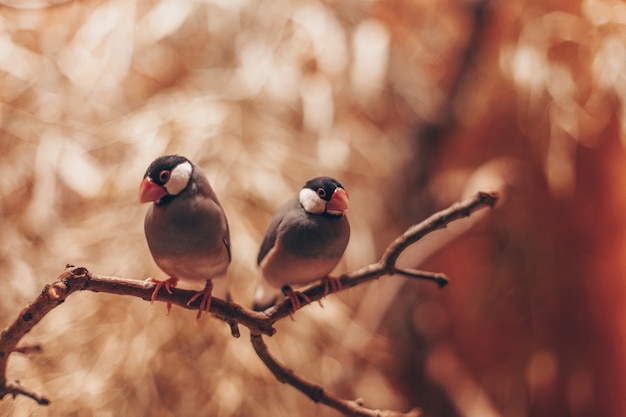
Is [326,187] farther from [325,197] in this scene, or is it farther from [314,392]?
[314,392]

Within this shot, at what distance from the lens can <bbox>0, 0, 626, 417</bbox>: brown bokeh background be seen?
1.74 meters

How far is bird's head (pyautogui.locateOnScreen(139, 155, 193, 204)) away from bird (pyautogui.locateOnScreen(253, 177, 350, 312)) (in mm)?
208

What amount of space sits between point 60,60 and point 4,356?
53.4 inches

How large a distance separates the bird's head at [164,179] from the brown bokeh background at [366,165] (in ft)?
2.98

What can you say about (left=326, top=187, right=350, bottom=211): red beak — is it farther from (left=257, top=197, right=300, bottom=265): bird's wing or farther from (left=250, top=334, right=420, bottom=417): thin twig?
(left=250, top=334, right=420, bottom=417): thin twig

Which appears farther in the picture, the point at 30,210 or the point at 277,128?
the point at 277,128

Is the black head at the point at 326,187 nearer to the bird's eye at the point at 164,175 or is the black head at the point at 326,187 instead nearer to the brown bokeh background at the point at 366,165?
the bird's eye at the point at 164,175

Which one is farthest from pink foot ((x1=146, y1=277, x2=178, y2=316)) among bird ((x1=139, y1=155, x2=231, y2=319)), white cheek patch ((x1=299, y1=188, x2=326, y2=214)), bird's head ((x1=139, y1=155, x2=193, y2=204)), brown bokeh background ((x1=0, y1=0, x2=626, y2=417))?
brown bokeh background ((x1=0, y1=0, x2=626, y2=417))

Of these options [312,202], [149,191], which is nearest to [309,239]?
[312,202]

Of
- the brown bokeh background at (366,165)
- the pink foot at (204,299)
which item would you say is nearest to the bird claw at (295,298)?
the pink foot at (204,299)

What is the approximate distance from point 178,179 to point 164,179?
2 cm

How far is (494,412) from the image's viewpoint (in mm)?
1857

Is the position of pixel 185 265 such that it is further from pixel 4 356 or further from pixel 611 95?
pixel 611 95

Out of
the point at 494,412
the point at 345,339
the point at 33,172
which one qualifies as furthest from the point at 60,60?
the point at 494,412
